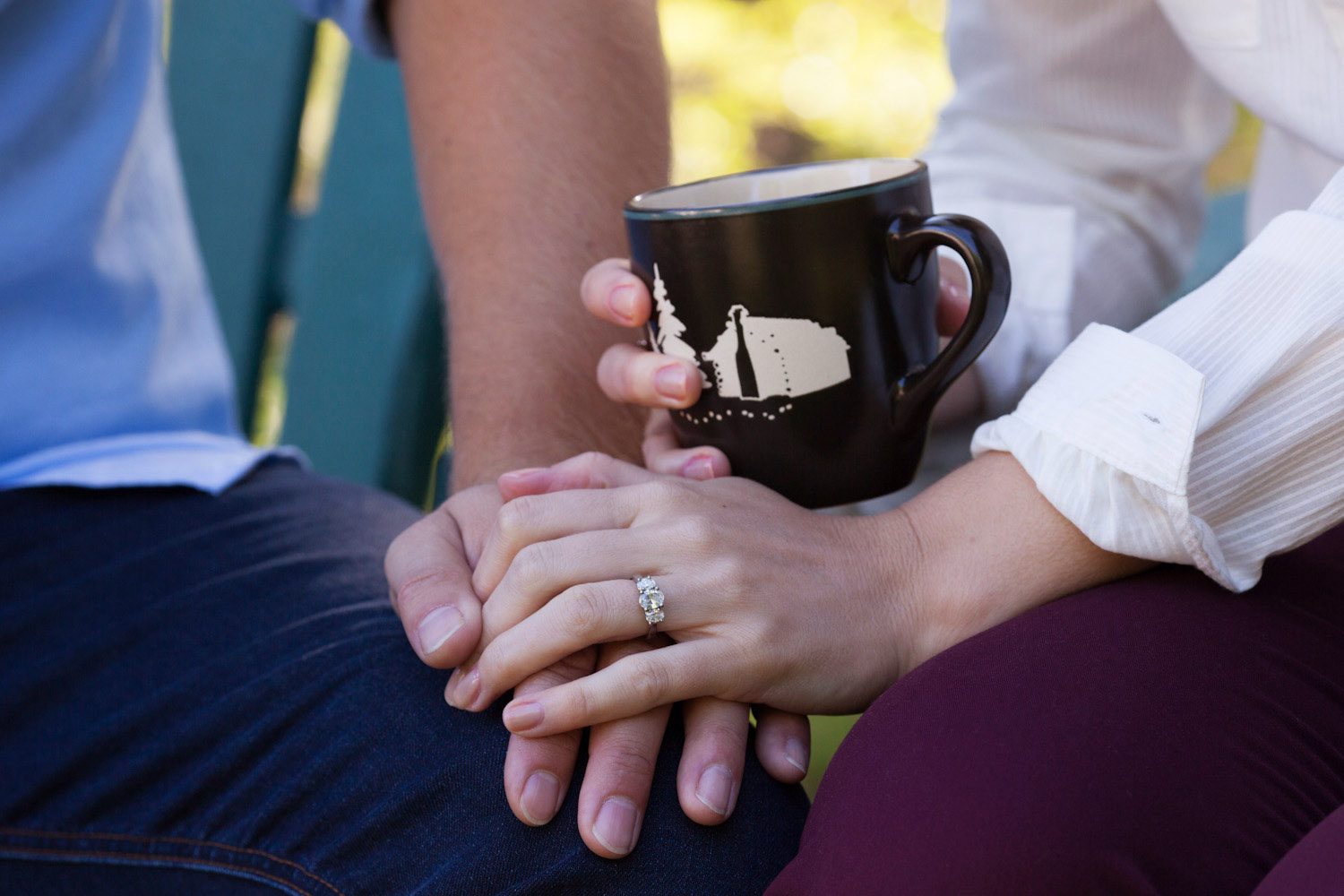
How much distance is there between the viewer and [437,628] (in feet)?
2.23

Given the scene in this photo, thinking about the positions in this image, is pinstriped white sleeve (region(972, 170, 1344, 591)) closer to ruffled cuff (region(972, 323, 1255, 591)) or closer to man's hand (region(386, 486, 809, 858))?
ruffled cuff (region(972, 323, 1255, 591))

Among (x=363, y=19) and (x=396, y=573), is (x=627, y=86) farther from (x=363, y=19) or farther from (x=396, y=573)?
(x=396, y=573)

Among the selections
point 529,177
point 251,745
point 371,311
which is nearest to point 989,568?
point 251,745

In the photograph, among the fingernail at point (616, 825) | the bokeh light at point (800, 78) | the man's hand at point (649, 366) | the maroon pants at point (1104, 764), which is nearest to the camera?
the maroon pants at point (1104, 764)

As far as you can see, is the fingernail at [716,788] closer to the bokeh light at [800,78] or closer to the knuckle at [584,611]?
the knuckle at [584,611]

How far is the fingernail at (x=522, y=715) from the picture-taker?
2.05ft

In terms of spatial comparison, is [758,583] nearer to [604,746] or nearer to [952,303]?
[604,746]

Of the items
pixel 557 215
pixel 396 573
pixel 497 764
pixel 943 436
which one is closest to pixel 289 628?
pixel 396 573

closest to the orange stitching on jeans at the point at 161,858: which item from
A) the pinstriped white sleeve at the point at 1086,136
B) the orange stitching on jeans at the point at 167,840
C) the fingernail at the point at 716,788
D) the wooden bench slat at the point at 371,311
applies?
the orange stitching on jeans at the point at 167,840

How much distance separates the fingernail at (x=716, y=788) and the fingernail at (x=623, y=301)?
11.6 inches

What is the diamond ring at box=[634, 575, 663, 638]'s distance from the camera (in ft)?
2.14

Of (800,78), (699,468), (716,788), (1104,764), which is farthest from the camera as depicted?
(800,78)

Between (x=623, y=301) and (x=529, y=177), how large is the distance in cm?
39

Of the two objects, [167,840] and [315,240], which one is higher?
[315,240]
